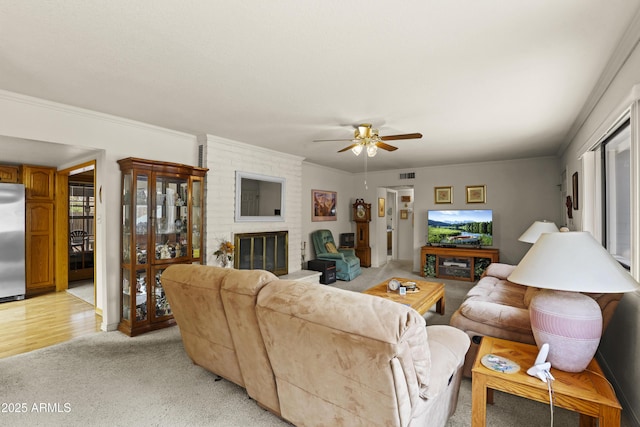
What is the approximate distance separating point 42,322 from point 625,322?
18.9ft

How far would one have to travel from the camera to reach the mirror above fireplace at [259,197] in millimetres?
4769

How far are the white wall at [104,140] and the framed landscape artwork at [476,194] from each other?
5.65 metres

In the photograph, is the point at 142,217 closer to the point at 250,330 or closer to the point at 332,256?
the point at 250,330

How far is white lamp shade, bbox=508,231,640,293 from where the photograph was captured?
1464 mm

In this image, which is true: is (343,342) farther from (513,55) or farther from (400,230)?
(400,230)

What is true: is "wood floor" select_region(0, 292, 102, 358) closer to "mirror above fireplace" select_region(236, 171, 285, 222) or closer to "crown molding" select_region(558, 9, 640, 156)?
"mirror above fireplace" select_region(236, 171, 285, 222)

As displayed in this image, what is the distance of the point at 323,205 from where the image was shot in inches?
277

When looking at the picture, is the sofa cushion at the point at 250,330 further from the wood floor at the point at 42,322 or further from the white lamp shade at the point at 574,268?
the wood floor at the point at 42,322

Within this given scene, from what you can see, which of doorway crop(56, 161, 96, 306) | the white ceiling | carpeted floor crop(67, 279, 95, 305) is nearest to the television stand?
the white ceiling

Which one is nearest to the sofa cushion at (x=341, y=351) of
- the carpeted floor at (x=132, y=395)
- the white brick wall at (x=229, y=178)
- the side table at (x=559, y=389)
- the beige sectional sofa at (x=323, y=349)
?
the beige sectional sofa at (x=323, y=349)

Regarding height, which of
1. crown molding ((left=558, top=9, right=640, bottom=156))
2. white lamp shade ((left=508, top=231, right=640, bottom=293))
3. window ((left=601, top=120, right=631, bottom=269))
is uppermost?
crown molding ((left=558, top=9, right=640, bottom=156))

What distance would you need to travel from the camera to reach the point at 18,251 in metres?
4.70

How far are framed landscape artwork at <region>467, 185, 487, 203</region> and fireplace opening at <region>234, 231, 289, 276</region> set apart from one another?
13.1 feet

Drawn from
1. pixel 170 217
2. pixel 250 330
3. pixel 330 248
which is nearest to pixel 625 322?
pixel 250 330
